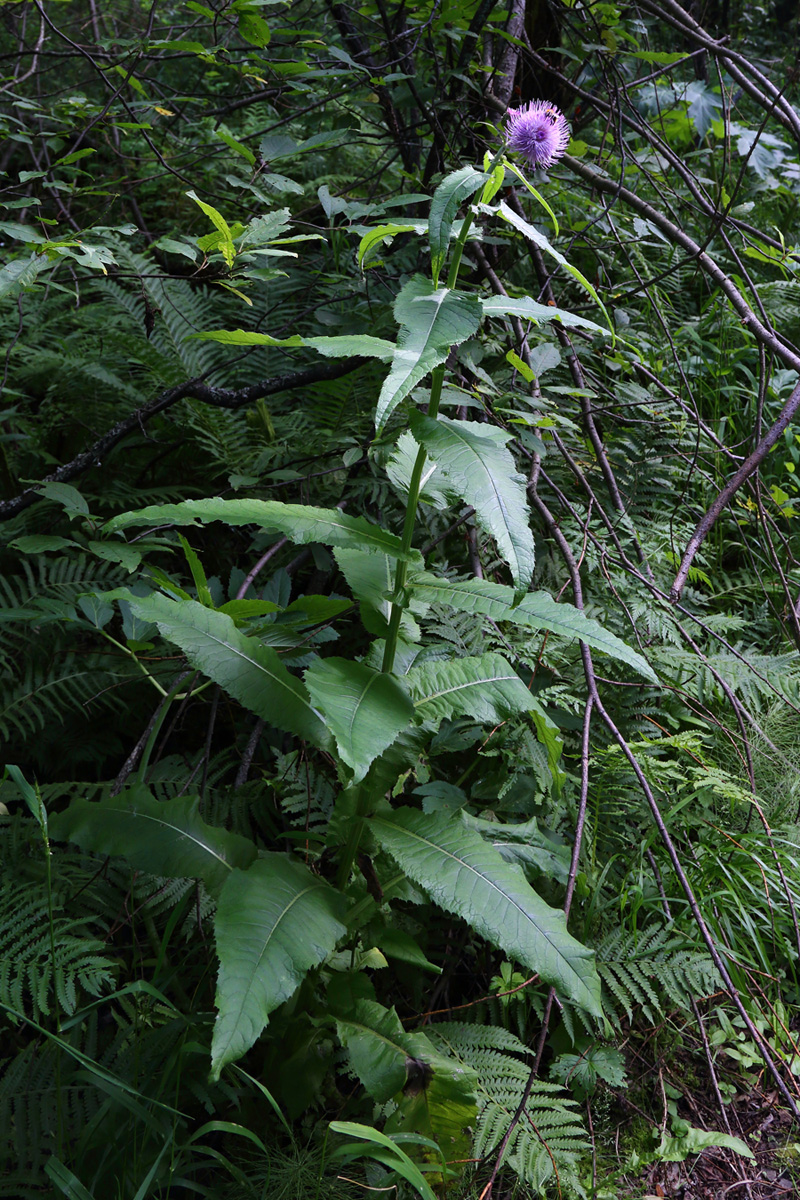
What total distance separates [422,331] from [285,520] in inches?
15.4

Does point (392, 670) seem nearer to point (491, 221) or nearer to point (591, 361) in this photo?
point (491, 221)

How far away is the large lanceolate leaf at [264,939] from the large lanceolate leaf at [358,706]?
12.7 inches

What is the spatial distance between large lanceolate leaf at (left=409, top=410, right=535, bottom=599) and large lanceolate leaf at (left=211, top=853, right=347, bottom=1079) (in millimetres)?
612

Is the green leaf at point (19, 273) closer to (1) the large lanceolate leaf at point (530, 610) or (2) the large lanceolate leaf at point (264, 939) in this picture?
(1) the large lanceolate leaf at point (530, 610)

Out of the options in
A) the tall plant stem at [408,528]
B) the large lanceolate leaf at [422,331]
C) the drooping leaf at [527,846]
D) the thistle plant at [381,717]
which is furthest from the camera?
the drooping leaf at [527,846]

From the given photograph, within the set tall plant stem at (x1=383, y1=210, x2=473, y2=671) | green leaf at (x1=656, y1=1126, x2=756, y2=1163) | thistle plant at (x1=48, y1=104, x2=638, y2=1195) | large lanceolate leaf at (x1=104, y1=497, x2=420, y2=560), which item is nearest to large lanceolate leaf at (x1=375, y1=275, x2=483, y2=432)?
thistle plant at (x1=48, y1=104, x2=638, y2=1195)

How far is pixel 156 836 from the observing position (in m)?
1.39

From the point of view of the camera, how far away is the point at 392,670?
5.01 feet

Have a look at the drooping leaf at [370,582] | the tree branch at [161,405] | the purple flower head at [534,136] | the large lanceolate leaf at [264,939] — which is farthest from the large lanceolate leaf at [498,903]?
the purple flower head at [534,136]

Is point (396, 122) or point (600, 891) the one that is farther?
point (396, 122)

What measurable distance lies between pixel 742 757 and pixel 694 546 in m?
0.81

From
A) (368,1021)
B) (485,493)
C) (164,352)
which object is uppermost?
(485,493)

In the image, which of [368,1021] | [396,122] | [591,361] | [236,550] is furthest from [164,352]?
[368,1021]

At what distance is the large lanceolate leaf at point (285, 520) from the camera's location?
1260 millimetres
